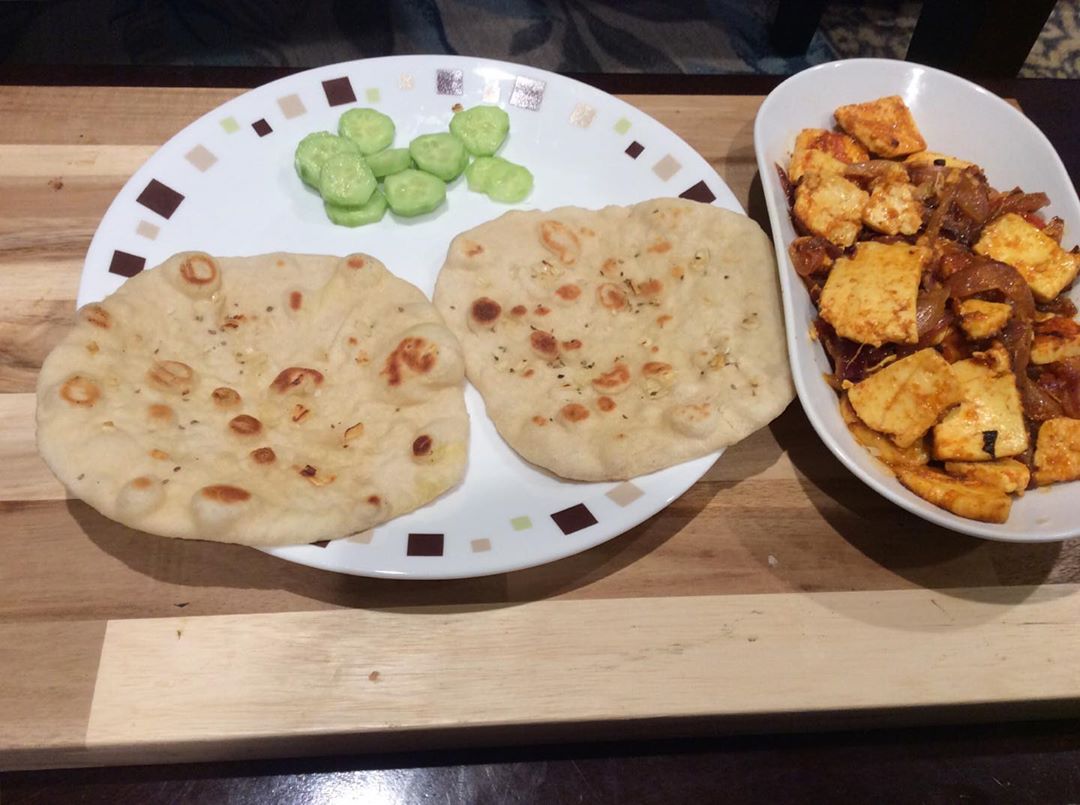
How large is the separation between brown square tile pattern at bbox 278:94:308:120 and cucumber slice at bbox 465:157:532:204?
0.62m

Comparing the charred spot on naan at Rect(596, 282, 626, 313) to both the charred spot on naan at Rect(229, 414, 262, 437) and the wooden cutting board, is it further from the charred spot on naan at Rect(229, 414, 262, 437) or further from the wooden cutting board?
the charred spot on naan at Rect(229, 414, 262, 437)

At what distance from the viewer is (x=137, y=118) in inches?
117

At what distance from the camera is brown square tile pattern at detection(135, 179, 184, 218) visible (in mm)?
2514

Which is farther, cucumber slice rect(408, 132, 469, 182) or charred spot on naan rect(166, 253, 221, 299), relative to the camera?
cucumber slice rect(408, 132, 469, 182)

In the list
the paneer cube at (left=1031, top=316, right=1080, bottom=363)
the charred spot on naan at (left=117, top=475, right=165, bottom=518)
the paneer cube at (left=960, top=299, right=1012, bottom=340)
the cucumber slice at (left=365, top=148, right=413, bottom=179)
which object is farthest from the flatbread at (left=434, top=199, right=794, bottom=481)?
the charred spot on naan at (left=117, top=475, right=165, bottom=518)

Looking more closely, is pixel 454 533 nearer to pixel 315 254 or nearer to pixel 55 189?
pixel 315 254

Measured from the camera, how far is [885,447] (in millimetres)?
2229

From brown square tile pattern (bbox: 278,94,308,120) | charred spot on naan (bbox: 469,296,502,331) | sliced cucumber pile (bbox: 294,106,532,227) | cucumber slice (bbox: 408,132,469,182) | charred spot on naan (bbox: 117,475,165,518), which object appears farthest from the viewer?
brown square tile pattern (bbox: 278,94,308,120)

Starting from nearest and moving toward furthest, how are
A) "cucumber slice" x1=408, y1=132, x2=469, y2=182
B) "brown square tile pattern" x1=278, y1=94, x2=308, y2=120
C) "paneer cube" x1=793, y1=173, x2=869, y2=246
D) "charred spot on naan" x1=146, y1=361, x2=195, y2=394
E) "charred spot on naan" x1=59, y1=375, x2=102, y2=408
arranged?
"charred spot on naan" x1=59, y1=375, x2=102, y2=408 < "charred spot on naan" x1=146, y1=361, x2=195, y2=394 < "paneer cube" x1=793, y1=173, x2=869, y2=246 < "cucumber slice" x1=408, y1=132, x2=469, y2=182 < "brown square tile pattern" x1=278, y1=94, x2=308, y2=120

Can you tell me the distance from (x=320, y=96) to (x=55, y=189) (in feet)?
3.03

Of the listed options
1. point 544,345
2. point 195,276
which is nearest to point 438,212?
point 544,345

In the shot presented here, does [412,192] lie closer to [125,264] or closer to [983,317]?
[125,264]

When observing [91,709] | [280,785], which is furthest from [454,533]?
[91,709]

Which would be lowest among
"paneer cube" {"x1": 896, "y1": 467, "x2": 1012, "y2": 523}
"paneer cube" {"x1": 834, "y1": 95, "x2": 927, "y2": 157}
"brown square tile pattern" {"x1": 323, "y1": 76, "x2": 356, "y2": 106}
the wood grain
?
the wood grain
